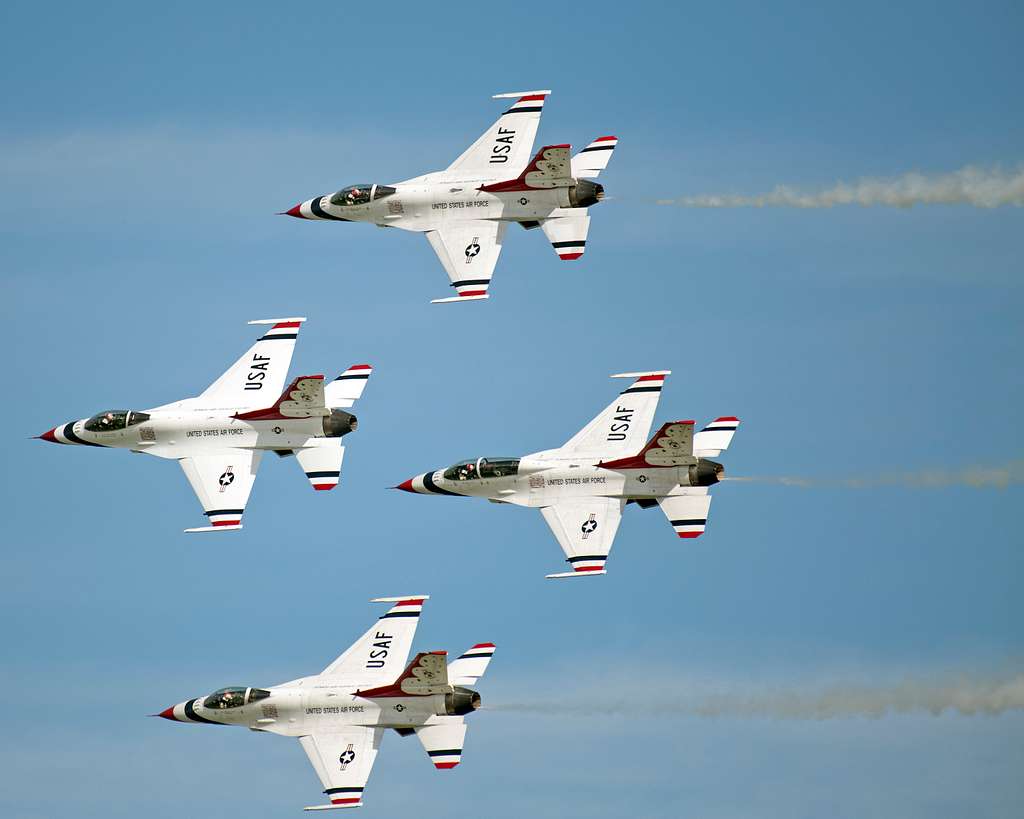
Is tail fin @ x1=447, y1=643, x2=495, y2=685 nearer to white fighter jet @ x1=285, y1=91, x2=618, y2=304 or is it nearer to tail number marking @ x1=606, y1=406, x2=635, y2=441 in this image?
tail number marking @ x1=606, y1=406, x2=635, y2=441

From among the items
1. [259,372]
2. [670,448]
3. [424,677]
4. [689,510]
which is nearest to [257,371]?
[259,372]

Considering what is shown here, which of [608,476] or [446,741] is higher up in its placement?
[608,476]

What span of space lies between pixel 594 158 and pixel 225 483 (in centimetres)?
1388

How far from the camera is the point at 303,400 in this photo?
82.7m

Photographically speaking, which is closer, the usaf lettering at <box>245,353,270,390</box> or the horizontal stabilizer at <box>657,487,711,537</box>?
the horizontal stabilizer at <box>657,487,711,537</box>

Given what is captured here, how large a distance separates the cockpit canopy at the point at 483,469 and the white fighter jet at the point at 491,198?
15.0 feet

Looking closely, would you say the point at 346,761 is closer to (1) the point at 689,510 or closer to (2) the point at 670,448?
(1) the point at 689,510

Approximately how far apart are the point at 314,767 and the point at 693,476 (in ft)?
41.2

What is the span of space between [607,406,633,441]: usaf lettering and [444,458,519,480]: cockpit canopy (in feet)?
8.79

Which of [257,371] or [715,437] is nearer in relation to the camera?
[715,437]

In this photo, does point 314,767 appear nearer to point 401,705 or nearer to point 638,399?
point 401,705

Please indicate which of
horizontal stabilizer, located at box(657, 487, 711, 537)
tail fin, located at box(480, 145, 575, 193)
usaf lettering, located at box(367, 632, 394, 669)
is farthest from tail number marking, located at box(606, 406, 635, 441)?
usaf lettering, located at box(367, 632, 394, 669)

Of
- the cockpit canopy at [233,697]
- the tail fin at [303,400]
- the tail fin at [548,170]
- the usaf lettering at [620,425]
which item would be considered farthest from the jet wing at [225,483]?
the tail fin at [548,170]

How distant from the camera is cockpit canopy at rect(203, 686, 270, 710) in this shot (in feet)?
267
